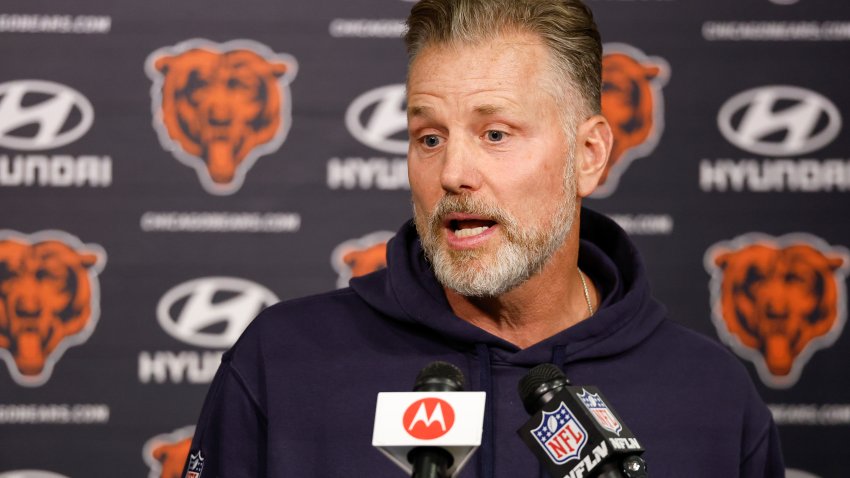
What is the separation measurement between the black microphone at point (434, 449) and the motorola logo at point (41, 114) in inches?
71.4

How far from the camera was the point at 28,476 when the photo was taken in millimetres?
2537

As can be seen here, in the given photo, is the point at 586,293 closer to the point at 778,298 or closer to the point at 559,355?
the point at 559,355

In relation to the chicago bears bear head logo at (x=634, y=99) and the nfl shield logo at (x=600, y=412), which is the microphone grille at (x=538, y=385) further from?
the chicago bears bear head logo at (x=634, y=99)

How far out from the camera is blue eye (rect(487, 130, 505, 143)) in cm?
152

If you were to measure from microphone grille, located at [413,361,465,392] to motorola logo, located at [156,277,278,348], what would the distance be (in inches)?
63.1

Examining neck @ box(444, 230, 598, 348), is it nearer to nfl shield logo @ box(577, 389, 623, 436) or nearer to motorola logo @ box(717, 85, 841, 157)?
nfl shield logo @ box(577, 389, 623, 436)

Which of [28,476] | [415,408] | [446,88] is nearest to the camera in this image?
[415,408]

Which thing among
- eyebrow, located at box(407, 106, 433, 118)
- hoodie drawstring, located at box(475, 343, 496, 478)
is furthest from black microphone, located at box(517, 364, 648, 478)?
eyebrow, located at box(407, 106, 433, 118)

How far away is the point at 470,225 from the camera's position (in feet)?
5.05

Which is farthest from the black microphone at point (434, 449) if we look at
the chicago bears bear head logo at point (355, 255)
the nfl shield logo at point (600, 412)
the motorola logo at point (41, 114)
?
the motorola logo at point (41, 114)

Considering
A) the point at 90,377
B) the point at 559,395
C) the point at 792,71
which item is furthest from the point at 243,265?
the point at 559,395

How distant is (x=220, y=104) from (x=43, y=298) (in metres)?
0.62

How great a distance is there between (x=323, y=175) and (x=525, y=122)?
112cm

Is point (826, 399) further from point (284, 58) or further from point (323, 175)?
point (284, 58)
